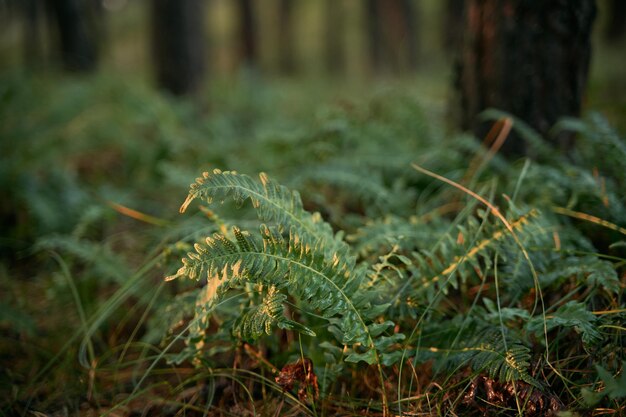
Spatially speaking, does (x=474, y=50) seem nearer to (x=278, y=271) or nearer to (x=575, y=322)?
(x=575, y=322)

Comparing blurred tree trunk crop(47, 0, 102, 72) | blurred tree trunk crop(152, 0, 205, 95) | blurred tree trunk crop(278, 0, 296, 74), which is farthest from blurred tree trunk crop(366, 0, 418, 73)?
blurred tree trunk crop(47, 0, 102, 72)

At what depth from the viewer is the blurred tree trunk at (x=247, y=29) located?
11031 mm

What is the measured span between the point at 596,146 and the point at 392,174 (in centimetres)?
106

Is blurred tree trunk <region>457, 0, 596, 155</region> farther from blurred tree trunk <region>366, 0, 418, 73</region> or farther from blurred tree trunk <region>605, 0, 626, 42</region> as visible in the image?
blurred tree trunk <region>605, 0, 626, 42</region>

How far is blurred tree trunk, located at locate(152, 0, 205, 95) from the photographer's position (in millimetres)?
5105

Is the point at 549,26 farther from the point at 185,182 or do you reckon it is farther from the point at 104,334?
the point at 104,334

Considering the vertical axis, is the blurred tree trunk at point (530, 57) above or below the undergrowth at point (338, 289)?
above

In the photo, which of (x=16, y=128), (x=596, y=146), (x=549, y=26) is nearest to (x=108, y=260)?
(x=16, y=128)

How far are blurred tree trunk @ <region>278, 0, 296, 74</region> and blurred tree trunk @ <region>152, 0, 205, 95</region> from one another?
34.1ft

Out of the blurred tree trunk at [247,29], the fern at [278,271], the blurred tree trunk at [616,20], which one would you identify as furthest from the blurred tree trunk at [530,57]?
the blurred tree trunk at [616,20]

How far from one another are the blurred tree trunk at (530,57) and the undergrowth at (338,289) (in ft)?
0.50

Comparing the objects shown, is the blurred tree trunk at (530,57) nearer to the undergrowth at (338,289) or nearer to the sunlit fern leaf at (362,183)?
the undergrowth at (338,289)

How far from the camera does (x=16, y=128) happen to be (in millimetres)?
3369

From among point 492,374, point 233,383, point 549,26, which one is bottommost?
point 233,383
